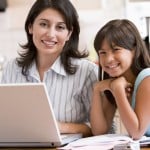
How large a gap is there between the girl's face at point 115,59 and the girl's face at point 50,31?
0.82 feet

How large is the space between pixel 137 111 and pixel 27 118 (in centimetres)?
37

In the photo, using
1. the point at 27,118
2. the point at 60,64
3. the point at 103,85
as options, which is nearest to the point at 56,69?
the point at 60,64

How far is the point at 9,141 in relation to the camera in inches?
39.8

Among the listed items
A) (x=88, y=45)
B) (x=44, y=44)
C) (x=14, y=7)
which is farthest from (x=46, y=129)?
(x=14, y=7)

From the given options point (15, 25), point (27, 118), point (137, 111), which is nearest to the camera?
point (27, 118)

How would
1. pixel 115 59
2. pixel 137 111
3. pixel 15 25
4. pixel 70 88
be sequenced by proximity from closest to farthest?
pixel 137 111, pixel 115 59, pixel 70 88, pixel 15 25

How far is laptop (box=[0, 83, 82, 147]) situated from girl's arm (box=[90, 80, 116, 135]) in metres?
0.23

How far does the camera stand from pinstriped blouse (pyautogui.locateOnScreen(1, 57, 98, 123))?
1353mm

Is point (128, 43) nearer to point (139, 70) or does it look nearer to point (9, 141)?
point (139, 70)

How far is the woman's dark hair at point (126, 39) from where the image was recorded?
1174mm

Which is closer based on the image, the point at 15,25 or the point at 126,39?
the point at 126,39

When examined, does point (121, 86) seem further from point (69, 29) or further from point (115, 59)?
point (69, 29)

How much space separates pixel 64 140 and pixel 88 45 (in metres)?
1.41

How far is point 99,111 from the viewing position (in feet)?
4.08
